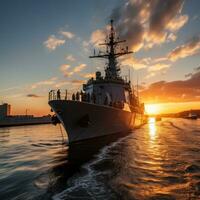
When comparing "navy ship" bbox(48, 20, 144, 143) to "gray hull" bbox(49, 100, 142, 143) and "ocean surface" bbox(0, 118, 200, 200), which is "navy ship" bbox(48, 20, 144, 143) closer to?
"gray hull" bbox(49, 100, 142, 143)

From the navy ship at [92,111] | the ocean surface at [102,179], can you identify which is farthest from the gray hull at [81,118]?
the ocean surface at [102,179]

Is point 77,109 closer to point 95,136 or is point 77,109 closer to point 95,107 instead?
point 95,107

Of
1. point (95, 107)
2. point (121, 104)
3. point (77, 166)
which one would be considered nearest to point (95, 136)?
point (95, 107)

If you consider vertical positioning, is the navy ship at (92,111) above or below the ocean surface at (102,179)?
above

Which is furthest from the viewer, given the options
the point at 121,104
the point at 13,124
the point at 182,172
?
the point at 13,124

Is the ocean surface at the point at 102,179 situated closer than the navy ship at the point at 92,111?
Yes

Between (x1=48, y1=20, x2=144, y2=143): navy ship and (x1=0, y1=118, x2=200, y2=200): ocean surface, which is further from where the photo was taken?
(x1=48, y1=20, x2=144, y2=143): navy ship

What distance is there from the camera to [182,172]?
19.8ft

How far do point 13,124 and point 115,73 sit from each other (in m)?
28.8

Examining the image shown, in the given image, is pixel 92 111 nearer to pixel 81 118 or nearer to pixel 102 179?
pixel 81 118

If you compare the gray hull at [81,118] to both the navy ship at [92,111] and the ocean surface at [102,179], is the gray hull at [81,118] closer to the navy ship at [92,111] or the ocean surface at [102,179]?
the navy ship at [92,111]

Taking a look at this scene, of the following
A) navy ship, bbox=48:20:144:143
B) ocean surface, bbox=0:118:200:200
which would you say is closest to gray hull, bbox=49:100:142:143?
navy ship, bbox=48:20:144:143

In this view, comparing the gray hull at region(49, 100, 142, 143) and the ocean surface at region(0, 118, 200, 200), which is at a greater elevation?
the gray hull at region(49, 100, 142, 143)

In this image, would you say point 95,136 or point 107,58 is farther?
point 107,58
